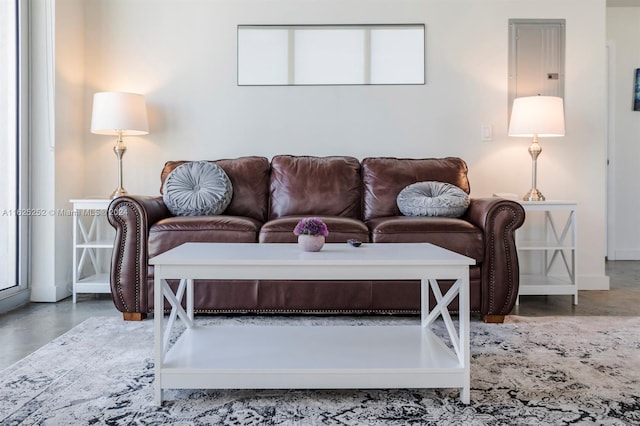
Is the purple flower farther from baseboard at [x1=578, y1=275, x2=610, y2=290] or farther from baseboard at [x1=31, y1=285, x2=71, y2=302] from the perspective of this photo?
baseboard at [x1=578, y1=275, x2=610, y2=290]

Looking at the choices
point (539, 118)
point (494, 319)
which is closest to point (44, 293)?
point (494, 319)

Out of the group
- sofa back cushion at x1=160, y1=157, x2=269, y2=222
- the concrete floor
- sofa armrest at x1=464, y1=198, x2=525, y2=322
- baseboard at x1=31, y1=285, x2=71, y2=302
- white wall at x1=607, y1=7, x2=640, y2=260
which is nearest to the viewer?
the concrete floor

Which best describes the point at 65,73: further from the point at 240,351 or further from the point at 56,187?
the point at 240,351

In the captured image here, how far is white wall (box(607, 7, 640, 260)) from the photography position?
486 centimetres

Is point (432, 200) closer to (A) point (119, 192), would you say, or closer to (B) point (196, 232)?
(B) point (196, 232)

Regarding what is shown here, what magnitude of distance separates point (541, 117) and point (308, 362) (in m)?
2.45

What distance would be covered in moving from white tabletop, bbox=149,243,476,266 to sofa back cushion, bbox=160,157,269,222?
4.26 ft

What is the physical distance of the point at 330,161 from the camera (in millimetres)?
3203

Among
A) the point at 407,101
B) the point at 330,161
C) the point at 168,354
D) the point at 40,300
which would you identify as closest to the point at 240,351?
the point at 168,354

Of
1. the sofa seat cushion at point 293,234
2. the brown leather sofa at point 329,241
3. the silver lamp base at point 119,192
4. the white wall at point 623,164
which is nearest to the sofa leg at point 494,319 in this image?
the brown leather sofa at point 329,241

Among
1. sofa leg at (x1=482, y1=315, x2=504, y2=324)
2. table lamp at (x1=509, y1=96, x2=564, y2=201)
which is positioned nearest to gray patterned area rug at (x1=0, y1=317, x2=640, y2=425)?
sofa leg at (x1=482, y1=315, x2=504, y2=324)

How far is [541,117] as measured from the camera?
120 inches

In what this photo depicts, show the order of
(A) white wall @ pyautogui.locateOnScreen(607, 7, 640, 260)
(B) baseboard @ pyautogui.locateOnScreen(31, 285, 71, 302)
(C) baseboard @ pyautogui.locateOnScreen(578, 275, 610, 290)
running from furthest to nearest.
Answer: (A) white wall @ pyautogui.locateOnScreen(607, 7, 640, 260)
(C) baseboard @ pyautogui.locateOnScreen(578, 275, 610, 290)
(B) baseboard @ pyautogui.locateOnScreen(31, 285, 71, 302)

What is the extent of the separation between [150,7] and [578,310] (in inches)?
141
